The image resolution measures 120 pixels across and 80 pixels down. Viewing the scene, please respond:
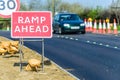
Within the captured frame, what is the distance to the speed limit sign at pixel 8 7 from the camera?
1266cm

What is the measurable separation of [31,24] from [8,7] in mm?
685

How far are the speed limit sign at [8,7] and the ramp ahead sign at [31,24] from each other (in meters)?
0.15

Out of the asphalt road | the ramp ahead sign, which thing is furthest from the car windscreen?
the ramp ahead sign

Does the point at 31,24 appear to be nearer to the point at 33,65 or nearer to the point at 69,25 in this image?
the point at 33,65

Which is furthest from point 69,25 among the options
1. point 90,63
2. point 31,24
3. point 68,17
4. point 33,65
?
point 33,65

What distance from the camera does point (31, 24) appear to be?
504 inches

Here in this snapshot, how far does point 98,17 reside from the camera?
59938 millimetres

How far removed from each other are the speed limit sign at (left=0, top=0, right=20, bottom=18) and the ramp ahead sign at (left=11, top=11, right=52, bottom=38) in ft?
0.49

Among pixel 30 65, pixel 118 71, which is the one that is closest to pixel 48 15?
pixel 30 65

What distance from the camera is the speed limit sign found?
41.5 ft

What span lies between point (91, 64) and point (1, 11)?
11.5ft

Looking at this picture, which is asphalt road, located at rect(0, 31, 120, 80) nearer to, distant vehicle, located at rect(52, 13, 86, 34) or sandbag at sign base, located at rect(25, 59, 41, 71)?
sandbag at sign base, located at rect(25, 59, 41, 71)

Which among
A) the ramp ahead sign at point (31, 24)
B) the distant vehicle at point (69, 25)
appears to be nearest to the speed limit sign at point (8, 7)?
the ramp ahead sign at point (31, 24)

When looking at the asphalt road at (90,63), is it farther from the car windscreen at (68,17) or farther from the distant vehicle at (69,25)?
the car windscreen at (68,17)
